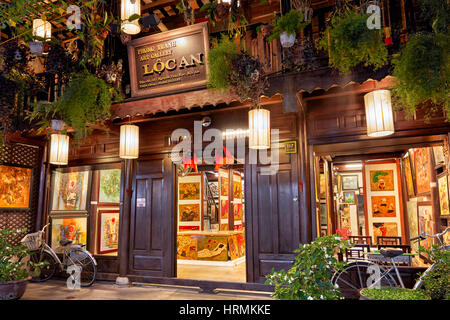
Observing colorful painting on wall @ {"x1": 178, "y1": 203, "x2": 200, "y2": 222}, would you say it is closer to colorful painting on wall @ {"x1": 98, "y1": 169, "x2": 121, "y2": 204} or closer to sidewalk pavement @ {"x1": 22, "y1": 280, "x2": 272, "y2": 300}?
colorful painting on wall @ {"x1": 98, "y1": 169, "x2": 121, "y2": 204}

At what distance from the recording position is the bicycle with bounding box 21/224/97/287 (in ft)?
22.2

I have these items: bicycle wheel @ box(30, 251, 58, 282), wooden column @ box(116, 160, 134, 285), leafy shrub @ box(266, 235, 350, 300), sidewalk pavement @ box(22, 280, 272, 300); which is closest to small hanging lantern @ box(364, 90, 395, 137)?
leafy shrub @ box(266, 235, 350, 300)

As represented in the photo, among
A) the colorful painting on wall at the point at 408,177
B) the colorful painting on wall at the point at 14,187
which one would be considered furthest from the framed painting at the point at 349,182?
the colorful painting on wall at the point at 14,187

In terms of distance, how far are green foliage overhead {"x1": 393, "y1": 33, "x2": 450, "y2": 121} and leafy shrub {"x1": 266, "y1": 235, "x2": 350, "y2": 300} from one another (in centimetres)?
227

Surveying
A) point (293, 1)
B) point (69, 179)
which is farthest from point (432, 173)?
point (69, 179)

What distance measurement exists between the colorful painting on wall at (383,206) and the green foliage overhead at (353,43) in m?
7.53

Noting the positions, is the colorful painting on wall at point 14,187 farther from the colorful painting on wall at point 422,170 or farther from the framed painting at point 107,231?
the colorful painting on wall at point 422,170

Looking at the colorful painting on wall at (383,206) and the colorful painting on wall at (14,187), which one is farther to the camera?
the colorful painting on wall at (383,206)

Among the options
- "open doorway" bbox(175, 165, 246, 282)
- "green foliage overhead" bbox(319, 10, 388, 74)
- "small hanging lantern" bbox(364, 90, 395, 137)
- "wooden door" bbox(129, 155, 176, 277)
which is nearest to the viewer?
"green foliage overhead" bbox(319, 10, 388, 74)

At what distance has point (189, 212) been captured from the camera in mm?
11531

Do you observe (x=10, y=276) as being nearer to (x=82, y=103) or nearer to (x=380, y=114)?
(x=82, y=103)

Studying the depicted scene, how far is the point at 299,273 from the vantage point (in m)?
2.71

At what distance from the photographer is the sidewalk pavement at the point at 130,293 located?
5715 mm

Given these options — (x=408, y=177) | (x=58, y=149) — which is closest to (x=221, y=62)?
(x=58, y=149)
